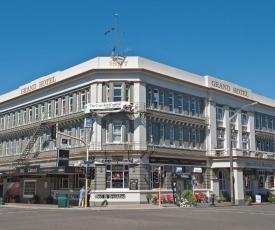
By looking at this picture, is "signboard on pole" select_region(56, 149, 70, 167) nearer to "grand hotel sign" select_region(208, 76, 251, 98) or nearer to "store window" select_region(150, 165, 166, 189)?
"store window" select_region(150, 165, 166, 189)

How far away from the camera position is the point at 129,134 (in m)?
38.9

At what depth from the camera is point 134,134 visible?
38.7 metres

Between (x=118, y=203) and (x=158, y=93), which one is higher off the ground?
(x=158, y=93)

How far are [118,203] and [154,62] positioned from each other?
14.6 m

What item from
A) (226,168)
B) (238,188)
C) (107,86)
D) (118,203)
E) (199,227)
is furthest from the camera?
(226,168)

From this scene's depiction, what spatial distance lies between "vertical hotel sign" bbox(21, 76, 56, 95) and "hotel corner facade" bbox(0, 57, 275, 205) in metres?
0.14

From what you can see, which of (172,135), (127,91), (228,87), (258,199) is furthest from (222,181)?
(127,91)

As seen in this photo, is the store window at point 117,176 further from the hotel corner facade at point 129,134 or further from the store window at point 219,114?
the store window at point 219,114

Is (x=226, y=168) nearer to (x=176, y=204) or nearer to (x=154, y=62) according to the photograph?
(x=176, y=204)

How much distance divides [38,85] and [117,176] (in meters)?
16.9

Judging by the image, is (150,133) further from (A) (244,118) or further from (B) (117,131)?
(A) (244,118)

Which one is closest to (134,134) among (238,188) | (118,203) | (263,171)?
(118,203)

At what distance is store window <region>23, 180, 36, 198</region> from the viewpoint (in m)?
47.0

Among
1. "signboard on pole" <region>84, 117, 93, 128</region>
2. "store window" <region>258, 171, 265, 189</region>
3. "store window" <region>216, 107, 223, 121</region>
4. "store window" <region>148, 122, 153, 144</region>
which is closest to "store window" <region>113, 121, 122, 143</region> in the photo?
"signboard on pole" <region>84, 117, 93, 128</region>
